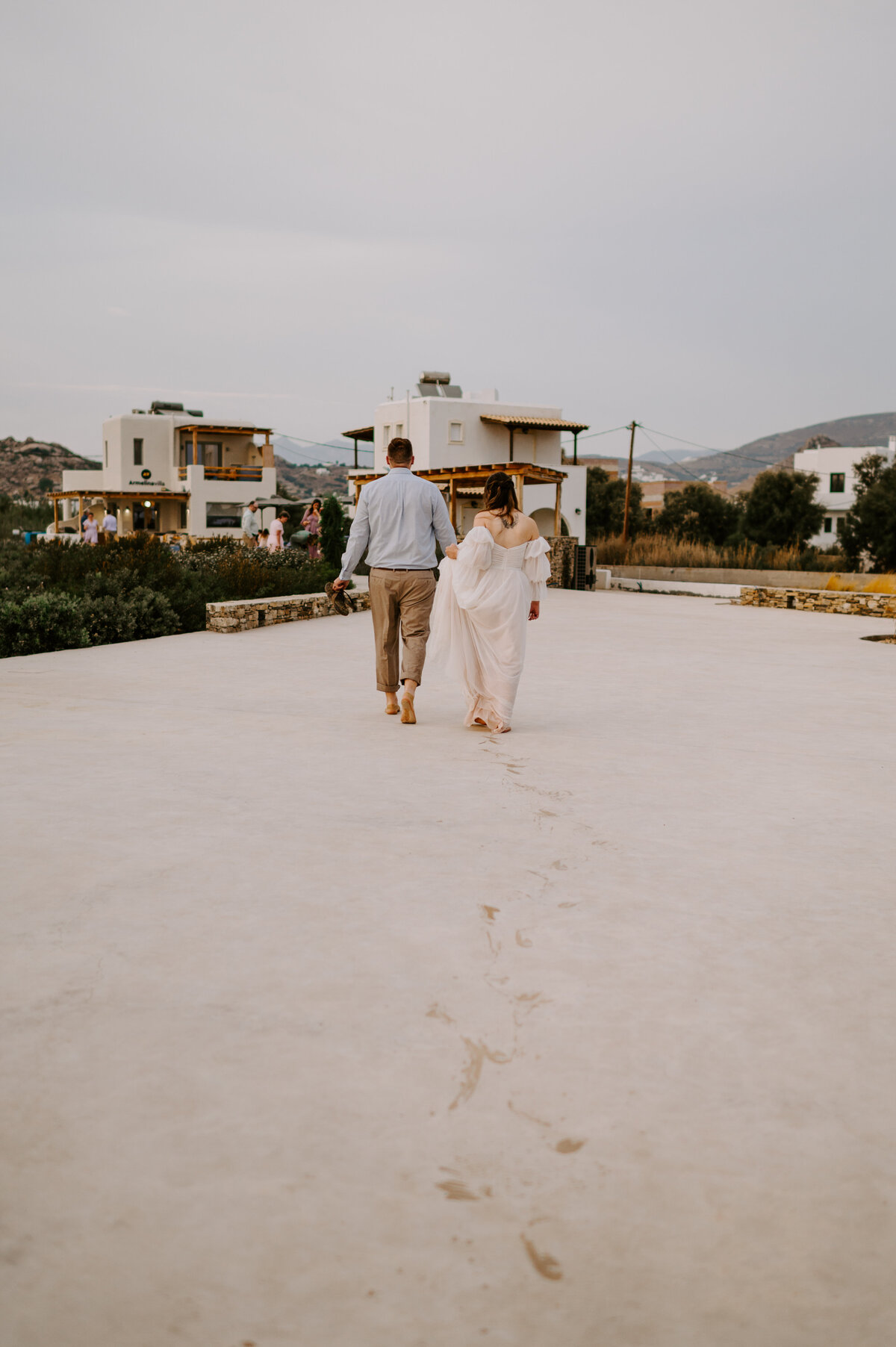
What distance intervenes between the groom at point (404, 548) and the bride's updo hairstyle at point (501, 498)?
32 centimetres

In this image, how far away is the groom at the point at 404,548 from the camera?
6820mm

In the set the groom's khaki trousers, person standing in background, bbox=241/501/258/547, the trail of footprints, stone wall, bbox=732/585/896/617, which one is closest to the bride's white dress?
the groom's khaki trousers

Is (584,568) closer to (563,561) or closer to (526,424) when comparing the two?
(563,561)

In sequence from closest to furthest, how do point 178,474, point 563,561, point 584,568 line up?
point 563,561 → point 584,568 → point 178,474

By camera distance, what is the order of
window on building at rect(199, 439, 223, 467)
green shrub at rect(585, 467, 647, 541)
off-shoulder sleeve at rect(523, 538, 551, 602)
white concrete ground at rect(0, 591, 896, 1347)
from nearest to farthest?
white concrete ground at rect(0, 591, 896, 1347), off-shoulder sleeve at rect(523, 538, 551, 602), window on building at rect(199, 439, 223, 467), green shrub at rect(585, 467, 647, 541)

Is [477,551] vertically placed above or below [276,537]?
below

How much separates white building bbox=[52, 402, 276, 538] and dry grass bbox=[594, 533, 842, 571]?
1064 inches

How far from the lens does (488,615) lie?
6.64m

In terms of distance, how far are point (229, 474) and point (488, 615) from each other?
50226 mm

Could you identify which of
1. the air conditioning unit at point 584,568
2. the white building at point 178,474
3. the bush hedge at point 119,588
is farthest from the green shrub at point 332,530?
the white building at point 178,474

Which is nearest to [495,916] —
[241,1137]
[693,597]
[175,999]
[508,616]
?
[175,999]

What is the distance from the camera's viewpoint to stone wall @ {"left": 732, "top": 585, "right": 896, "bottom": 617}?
17.1m

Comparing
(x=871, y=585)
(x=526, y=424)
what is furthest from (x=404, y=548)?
(x=526, y=424)

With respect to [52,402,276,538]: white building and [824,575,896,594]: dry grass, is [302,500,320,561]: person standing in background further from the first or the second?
[52,402,276,538]: white building
